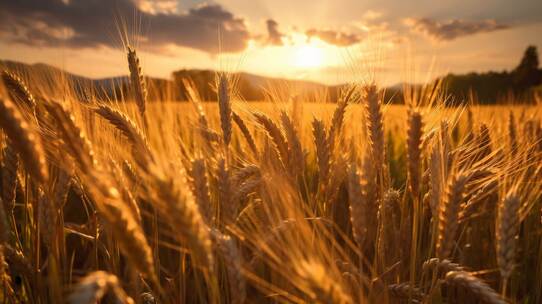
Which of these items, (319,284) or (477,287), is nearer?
(319,284)

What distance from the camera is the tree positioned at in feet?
141

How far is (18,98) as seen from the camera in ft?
6.16

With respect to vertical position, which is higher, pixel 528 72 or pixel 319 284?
pixel 528 72

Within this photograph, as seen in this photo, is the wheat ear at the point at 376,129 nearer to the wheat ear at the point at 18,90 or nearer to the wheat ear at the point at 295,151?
the wheat ear at the point at 295,151

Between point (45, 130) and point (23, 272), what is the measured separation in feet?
1.89

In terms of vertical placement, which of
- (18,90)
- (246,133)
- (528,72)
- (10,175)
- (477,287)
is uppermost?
(528,72)

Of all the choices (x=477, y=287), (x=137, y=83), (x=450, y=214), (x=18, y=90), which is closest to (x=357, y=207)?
(x=450, y=214)

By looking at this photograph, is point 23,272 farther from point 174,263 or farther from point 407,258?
point 407,258

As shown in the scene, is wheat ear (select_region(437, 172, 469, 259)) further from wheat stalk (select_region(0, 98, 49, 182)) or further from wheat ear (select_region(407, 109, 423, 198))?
wheat stalk (select_region(0, 98, 49, 182))

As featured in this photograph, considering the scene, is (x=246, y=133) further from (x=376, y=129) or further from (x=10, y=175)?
(x=10, y=175)

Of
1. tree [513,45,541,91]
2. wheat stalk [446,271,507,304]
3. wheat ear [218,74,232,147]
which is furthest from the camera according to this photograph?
tree [513,45,541,91]

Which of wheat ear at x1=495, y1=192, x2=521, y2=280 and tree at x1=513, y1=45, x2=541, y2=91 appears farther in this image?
tree at x1=513, y1=45, x2=541, y2=91

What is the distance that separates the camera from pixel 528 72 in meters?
43.3

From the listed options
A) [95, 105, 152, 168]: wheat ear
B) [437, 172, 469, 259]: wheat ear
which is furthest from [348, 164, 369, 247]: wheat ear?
[95, 105, 152, 168]: wheat ear
